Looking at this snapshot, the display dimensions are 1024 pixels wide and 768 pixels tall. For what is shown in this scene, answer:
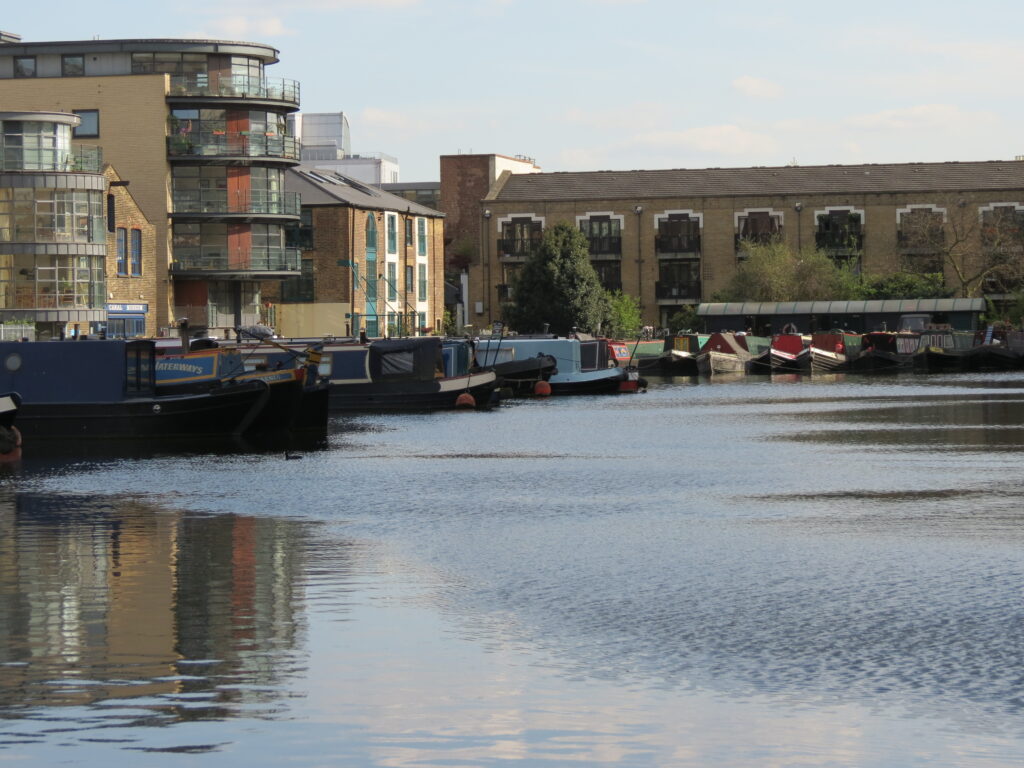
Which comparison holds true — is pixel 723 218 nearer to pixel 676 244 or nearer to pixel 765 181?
pixel 676 244

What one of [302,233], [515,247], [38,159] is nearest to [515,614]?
[38,159]

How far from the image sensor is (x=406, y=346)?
55844mm

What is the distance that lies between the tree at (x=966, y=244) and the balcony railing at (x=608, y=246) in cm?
1899

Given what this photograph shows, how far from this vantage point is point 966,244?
106 meters

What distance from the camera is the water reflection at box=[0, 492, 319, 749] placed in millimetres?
13312

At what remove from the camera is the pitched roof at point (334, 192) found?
299ft

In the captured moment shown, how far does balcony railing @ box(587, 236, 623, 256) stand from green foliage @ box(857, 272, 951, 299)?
17181 mm

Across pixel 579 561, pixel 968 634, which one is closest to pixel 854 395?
pixel 579 561

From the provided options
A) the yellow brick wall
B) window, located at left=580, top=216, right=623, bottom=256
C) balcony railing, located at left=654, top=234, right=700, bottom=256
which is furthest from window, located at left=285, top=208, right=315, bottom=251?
balcony railing, located at left=654, top=234, right=700, bottom=256

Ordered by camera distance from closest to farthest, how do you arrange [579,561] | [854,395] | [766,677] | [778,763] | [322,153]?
[778,763] < [766,677] < [579,561] < [854,395] < [322,153]

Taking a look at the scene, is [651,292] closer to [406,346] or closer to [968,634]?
[406,346]

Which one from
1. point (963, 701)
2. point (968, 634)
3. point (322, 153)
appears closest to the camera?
point (963, 701)

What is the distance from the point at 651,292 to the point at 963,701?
101459 mm

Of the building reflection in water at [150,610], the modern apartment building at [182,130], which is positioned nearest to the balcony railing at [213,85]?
the modern apartment building at [182,130]
